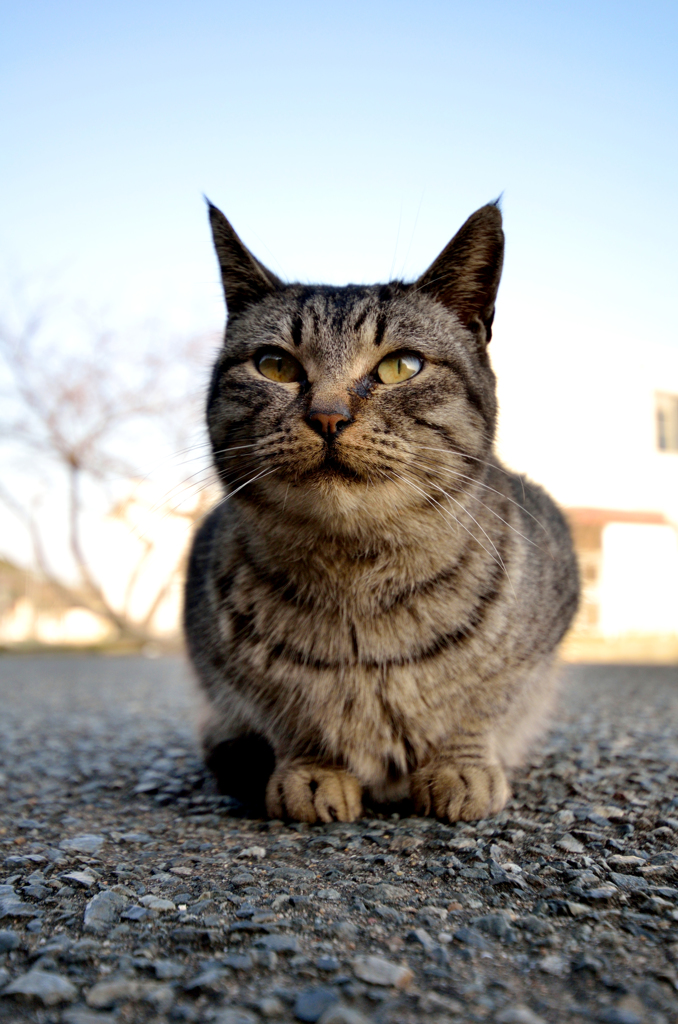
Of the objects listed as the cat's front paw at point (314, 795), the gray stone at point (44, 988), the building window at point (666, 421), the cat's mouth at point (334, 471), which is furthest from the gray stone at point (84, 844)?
the building window at point (666, 421)

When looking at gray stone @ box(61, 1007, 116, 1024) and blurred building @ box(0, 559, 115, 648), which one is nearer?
gray stone @ box(61, 1007, 116, 1024)

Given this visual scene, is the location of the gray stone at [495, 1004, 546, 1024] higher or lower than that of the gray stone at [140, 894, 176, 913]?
higher

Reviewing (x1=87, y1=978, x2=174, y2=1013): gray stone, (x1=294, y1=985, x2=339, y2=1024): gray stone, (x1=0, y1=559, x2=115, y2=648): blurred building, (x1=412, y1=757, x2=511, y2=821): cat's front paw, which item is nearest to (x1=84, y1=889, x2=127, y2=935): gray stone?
(x1=87, y1=978, x2=174, y2=1013): gray stone

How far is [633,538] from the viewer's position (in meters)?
13.2

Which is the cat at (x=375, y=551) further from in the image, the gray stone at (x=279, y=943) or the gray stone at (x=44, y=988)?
the gray stone at (x=44, y=988)

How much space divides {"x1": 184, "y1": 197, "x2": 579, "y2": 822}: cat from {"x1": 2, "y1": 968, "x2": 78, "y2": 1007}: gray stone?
0.88 metres

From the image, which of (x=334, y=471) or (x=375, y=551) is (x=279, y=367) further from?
(x=375, y=551)

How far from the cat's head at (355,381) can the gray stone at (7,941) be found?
1.03m

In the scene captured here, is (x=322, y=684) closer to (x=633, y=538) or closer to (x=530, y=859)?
(x=530, y=859)

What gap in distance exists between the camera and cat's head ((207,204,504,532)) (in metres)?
1.79

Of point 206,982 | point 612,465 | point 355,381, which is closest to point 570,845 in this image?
point 206,982

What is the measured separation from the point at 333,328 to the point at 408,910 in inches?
55.2

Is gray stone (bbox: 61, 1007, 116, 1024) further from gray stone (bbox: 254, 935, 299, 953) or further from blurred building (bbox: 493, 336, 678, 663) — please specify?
blurred building (bbox: 493, 336, 678, 663)

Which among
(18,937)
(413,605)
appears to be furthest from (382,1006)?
(413,605)
